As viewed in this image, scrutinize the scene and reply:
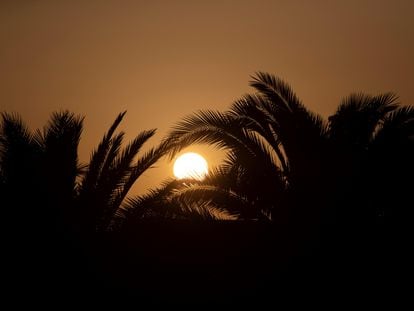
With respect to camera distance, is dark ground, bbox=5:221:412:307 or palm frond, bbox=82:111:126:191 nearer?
dark ground, bbox=5:221:412:307

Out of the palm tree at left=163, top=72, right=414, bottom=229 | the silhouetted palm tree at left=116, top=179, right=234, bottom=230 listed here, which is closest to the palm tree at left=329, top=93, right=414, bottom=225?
the palm tree at left=163, top=72, right=414, bottom=229

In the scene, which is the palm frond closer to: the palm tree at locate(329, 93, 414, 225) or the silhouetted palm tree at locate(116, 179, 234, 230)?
the silhouetted palm tree at locate(116, 179, 234, 230)

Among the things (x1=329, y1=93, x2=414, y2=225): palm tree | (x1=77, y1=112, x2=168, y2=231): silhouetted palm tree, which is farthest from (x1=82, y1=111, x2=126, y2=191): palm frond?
(x1=329, y1=93, x2=414, y2=225): palm tree

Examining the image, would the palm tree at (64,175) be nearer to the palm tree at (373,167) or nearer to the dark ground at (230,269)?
the dark ground at (230,269)

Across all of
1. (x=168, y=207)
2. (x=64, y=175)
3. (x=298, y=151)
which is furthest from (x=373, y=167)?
(x=64, y=175)

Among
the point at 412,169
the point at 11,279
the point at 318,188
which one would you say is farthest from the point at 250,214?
the point at 11,279

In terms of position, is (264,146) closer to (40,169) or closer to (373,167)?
(373,167)

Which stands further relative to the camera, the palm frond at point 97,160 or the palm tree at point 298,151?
the palm frond at point 97,160

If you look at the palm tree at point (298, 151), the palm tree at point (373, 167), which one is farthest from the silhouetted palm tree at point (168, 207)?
the palm tree at point (373, 167)

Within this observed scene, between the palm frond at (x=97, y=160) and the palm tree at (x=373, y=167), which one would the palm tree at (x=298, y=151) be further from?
the palm frond at (x=97, y=160)

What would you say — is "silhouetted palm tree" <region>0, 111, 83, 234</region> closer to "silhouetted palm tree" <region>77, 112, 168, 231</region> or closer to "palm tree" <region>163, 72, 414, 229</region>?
"silhouetted palm tree" <region>77, 112, 168, 231</region>

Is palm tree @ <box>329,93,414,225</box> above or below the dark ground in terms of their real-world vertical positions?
above

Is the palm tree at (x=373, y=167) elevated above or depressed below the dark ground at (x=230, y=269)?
above

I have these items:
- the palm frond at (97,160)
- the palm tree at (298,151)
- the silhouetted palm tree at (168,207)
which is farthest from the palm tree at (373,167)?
the palm frond at (97,160)
